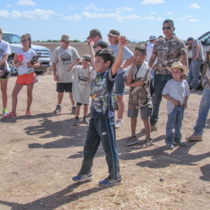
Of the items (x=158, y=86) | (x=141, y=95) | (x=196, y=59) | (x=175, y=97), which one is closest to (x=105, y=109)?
(x=141, y=95)

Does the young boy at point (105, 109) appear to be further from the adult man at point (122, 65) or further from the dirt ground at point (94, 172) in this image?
the adult man at point (122, 65)

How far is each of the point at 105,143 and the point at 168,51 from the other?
9.00ft

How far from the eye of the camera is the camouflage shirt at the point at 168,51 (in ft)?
17.3

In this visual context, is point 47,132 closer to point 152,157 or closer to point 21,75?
point 21,75

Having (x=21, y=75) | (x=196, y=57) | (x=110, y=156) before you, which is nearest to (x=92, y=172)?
(x=110, y=156)

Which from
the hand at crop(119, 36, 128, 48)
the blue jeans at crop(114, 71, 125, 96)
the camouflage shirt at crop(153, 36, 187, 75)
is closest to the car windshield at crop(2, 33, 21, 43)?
the blue jeans at crop(114, 71, 125, 96)

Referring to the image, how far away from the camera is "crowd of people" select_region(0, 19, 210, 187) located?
3369 millimetres

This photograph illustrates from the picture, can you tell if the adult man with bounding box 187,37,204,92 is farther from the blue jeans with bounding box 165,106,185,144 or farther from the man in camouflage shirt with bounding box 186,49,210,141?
the blue jeans with bounding box 165,106,185,144

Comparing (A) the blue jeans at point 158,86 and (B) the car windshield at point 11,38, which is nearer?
(A) the blue jeans at point 158,86

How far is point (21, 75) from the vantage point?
6.86 metres

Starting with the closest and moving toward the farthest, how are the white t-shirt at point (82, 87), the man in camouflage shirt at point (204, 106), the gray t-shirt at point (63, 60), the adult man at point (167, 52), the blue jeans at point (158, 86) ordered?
the man in camouflage shirt at point (204, 106)
the adult man at point (167, 52)
the blue jeans at point (158, 86)
the white t-shirt at point (82, 87)
the gray t-shirt at point (63, 60)

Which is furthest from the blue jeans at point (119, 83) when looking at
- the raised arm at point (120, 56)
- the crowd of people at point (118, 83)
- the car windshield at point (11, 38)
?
the car windshield at point (11, 38)

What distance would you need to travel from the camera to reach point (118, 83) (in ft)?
19.4

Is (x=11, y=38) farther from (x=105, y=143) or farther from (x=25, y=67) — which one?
(x=105, y=143)
